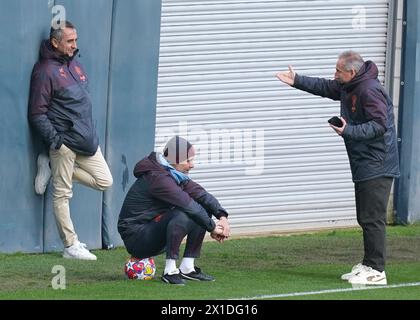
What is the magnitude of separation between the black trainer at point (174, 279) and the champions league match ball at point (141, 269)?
0.27 meters

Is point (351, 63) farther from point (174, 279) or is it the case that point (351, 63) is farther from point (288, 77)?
point (174, 279)

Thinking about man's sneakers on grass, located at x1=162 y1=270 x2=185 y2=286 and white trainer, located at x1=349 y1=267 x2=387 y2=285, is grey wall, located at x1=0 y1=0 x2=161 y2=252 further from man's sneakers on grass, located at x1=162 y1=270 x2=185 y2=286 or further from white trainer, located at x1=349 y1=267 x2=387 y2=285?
white trainer, located at x1=349 y1=267 x2=387 y2=285

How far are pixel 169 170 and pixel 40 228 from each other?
236cm

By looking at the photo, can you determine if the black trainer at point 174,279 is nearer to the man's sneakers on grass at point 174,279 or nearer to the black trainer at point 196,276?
the man's sneakers on grass at point 174,279

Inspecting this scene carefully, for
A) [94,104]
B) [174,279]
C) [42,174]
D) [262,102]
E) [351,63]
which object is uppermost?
[351,63]

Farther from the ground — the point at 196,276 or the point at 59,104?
the point at 59,104

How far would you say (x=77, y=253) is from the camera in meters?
12.2

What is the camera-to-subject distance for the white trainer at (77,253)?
12.2 m

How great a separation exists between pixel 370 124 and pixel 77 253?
121 inches

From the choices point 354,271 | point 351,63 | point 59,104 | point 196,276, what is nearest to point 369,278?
point 354,271

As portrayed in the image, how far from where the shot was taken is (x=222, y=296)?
9898 millimetres

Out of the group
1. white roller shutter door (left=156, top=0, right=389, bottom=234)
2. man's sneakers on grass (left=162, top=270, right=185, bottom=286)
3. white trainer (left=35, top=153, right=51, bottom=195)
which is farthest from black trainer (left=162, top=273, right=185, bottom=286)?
white roller shutter door (left=156, top=0, right=389, bottom=234)

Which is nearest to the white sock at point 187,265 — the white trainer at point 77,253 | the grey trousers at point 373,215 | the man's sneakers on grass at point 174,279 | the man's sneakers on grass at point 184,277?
the man's sneakers on grass at point 184,277

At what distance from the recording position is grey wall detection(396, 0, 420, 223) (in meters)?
15.2
